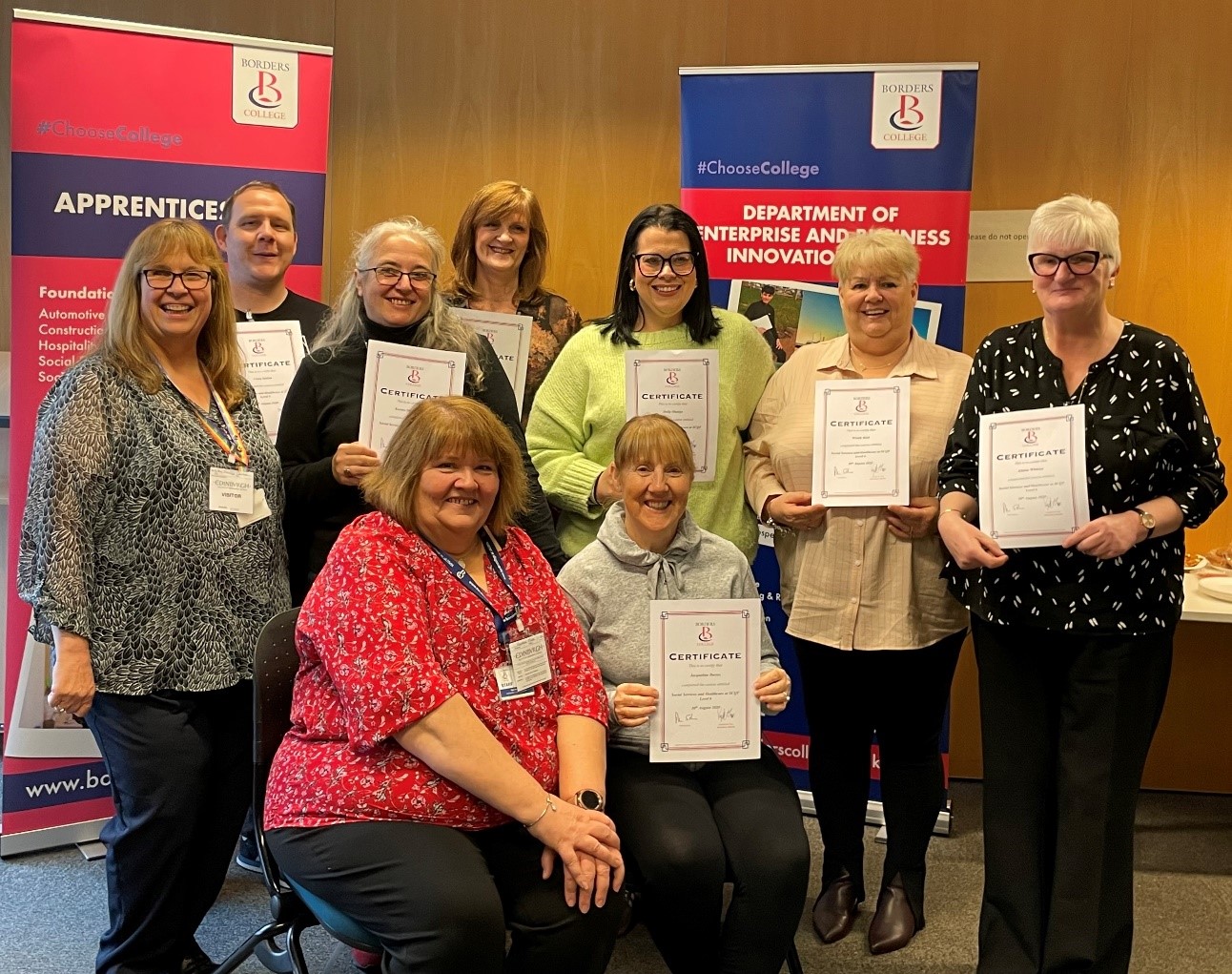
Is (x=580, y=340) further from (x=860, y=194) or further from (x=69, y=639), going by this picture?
(x=69, y=639)

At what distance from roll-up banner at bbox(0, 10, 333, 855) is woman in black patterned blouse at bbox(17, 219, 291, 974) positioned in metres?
1.05

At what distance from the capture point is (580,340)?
3.23m

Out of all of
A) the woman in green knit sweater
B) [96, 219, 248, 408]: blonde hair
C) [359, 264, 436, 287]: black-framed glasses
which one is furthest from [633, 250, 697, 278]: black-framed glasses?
[96, 219, 248, 408]: blonde hair

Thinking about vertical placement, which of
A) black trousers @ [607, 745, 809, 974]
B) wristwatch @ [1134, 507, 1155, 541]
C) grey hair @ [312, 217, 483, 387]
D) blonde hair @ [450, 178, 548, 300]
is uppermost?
blonde hair @ [450, 178, 548, 300]

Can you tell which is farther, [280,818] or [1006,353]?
[1006,353]

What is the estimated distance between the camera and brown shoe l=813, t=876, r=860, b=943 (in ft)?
10.2

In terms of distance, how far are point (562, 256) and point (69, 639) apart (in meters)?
2.69

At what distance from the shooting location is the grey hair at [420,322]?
9.46 feet

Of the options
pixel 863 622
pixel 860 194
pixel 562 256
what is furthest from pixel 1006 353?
pixel 562 256

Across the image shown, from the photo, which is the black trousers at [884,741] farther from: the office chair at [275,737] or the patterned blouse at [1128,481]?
the office chair at [275,737]

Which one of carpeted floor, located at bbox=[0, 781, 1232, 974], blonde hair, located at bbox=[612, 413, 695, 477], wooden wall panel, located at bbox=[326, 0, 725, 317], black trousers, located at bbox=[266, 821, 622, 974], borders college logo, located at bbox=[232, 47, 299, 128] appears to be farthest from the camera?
wooden wall panel, located at bbox=[326, 0, 725, 317]

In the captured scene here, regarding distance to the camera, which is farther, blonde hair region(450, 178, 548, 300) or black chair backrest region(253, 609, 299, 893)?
blonde hair region(450, 178, 548, 300)

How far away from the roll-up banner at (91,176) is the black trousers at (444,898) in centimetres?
173

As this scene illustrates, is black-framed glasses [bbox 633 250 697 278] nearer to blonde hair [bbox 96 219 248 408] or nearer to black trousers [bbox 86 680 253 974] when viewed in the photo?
blonde hair [bbox 96 219 248 408]
